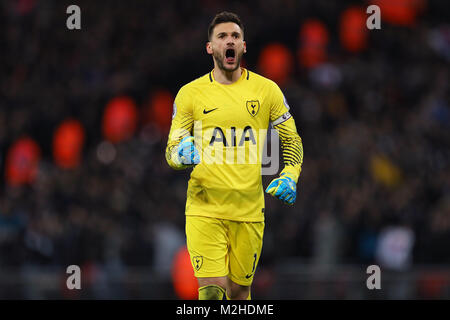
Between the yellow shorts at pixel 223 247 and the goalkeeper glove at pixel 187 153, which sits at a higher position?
the goalkeeper glove at pixel 187 153

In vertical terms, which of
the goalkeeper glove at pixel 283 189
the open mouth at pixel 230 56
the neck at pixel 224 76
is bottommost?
the goalkeeper glove at pixel 283 189

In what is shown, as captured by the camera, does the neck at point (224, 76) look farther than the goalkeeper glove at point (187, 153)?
Yes

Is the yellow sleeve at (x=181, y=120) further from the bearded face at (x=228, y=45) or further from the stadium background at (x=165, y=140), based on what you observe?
the stadium background at (x=165, y=140)

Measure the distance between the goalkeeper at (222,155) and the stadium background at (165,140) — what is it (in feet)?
19.4

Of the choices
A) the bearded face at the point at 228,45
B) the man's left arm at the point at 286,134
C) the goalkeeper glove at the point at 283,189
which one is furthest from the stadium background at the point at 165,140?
the bearded face at the point at 228,45

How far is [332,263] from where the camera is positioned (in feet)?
51.6

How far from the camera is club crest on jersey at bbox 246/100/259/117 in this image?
841 cm

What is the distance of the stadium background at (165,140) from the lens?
49.8 feet

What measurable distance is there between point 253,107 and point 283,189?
867mm

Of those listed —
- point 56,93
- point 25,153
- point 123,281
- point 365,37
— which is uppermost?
point 365,37

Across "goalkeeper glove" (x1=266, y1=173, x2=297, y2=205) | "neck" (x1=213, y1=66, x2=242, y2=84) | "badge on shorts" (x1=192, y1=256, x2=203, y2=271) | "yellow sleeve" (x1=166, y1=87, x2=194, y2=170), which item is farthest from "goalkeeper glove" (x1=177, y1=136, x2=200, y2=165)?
"badge on shorts" (x1=192, y1=256, x2=203, y2=271)
